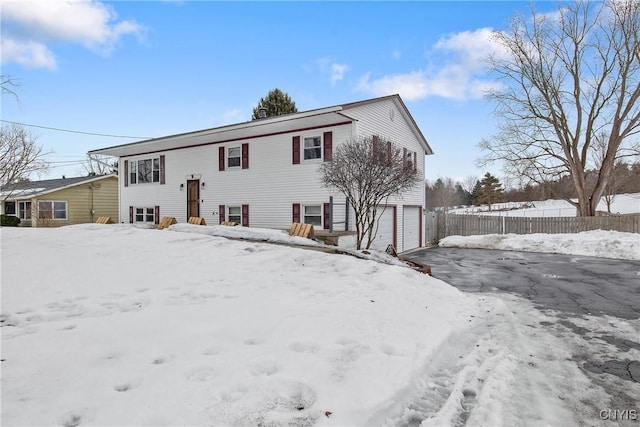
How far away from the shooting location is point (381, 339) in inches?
138

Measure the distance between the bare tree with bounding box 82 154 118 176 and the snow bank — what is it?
1494 inches

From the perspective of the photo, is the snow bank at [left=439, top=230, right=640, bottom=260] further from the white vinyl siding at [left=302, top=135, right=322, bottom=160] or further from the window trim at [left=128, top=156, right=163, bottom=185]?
the window trim at [left=128, top=156, right=163, bottom=185]

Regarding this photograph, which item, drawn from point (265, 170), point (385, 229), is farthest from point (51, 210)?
point (385, 229)

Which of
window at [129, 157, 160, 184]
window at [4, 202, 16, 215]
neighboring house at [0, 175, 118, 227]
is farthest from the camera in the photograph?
window at [4, 202, 16, 215]

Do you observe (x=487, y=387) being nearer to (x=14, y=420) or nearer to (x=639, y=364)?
(x=639, y=364)

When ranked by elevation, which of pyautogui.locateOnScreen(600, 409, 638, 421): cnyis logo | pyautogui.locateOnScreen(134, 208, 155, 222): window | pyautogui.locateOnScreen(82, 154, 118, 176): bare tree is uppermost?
pyautogui.locateOnScreen(82, 154, 118, 176): bare tree

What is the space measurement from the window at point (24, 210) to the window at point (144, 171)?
33.4ft

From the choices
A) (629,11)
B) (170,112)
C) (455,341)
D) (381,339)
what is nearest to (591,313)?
(455,341)

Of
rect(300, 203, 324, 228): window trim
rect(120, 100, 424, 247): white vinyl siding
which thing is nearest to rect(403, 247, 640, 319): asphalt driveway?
rect(120, 100, 424, 247): white vinyl siding

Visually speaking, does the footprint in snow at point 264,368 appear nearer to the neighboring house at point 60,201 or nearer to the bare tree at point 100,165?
the neighboring house at point 60,201

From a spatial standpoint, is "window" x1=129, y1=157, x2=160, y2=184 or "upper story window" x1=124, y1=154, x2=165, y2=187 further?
"window" x1=129, y1=157, x2=160, y2=184

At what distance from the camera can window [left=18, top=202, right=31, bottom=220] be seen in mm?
22562

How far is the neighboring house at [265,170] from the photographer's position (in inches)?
484

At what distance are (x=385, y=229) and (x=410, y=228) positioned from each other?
307 centimetres
